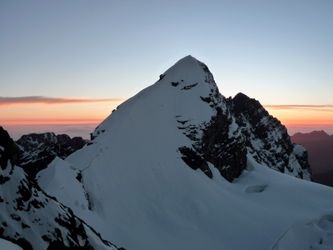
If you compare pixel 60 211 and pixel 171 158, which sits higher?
pixel 60 211

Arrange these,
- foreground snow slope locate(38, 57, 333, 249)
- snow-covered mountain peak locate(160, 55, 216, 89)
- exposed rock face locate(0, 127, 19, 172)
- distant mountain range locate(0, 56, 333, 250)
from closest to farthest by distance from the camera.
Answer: exposed rock face locate(0, 127, 19, 172) < distant mountain range locate(0, 56, 333, 250) < foreground snow slope locate(38, 57, 333, 249) < snow-covered mountain peak locate(160, 55, 216, 89)

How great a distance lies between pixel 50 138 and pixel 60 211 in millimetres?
126464

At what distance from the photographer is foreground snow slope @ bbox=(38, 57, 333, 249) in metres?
45.2

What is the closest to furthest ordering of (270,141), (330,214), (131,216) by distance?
(131,216) → (330,214) → (270,141)

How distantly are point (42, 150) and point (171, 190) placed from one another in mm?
26725

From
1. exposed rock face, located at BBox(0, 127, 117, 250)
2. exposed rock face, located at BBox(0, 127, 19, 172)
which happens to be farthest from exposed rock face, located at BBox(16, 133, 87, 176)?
exposed rock face, located at BBox(0, 127, 117, 250)

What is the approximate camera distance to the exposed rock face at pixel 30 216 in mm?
20719

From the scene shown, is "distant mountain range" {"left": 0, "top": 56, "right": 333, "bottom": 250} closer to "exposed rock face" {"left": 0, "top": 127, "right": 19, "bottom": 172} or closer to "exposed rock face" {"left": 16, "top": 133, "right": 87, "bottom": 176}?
"exposed rock face" {"left": 0, "top": 127, "right": 19, "bottom": 172}

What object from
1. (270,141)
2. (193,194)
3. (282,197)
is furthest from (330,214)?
(270,141)

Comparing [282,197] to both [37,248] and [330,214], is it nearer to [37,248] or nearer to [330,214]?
[330,214]

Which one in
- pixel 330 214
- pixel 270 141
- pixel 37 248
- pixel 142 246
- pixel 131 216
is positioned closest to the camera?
pixel 37 248

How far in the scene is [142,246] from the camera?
4281 cm

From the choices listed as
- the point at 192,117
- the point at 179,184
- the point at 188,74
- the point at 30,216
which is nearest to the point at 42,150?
the point at 192,117

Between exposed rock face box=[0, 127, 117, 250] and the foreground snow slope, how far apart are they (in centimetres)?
1729
